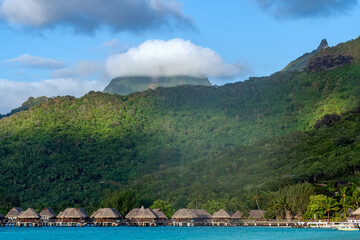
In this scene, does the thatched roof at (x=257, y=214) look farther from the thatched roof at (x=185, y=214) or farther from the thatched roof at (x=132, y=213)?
the thatched roof at (x=132, y=213)

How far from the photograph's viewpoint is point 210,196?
15362 cm

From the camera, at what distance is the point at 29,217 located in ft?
399

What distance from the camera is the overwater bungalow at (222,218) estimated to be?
411ft

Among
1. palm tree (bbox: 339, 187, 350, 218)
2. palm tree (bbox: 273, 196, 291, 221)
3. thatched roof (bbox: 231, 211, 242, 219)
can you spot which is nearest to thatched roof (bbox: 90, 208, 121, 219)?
thatched roof (bbox: 231, 211, 242, 219)

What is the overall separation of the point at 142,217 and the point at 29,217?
24.0m

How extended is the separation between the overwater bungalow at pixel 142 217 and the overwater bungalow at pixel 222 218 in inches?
514

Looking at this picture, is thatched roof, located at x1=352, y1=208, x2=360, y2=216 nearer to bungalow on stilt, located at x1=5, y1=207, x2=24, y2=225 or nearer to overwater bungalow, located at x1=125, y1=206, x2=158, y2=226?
overwater bungalow, located at x1=125, y1=206, x2=158, y2=226

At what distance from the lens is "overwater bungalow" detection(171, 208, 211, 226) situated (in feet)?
411

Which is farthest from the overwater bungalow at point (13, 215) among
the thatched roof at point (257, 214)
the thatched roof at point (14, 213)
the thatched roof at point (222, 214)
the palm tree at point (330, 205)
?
the palm tree at point (330, 205)

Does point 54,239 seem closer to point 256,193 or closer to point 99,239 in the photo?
point 99,239

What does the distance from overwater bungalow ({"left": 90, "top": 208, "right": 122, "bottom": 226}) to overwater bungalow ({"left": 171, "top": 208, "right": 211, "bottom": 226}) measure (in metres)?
12.5

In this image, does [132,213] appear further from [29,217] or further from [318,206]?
[318,206]

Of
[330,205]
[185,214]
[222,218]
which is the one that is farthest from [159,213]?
[330,205]

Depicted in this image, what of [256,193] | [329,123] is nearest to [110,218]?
[256,193]
